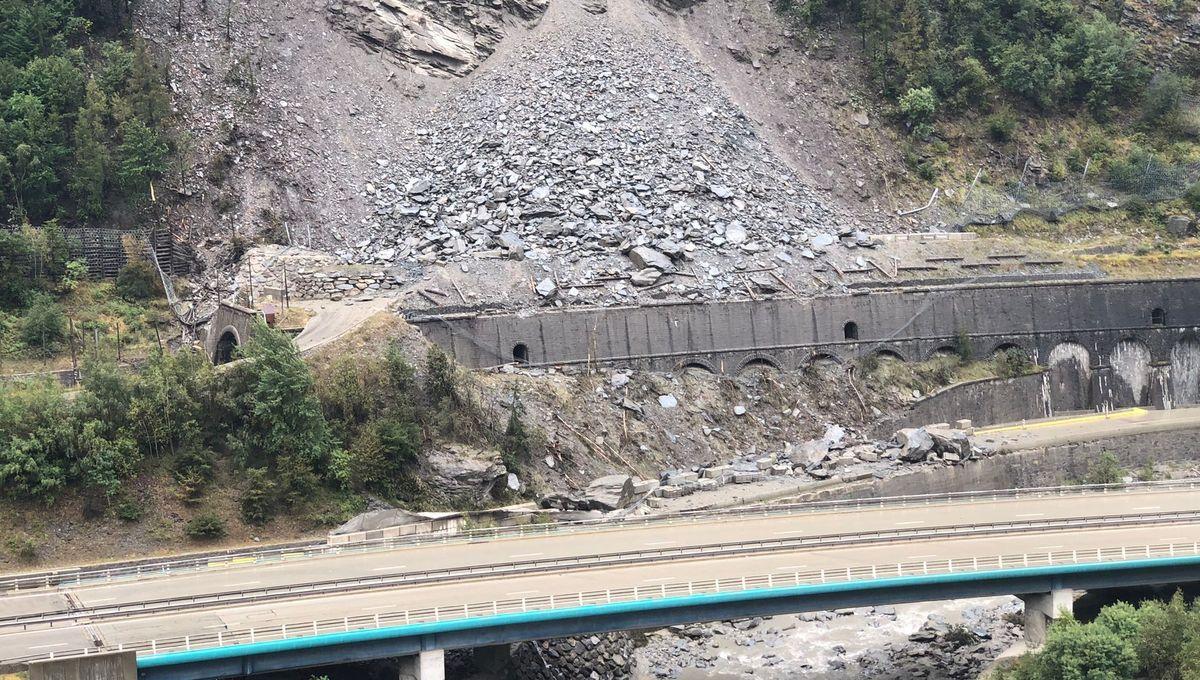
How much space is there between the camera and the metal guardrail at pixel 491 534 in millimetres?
41000

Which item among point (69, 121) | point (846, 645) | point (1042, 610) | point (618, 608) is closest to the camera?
point (618, 608)

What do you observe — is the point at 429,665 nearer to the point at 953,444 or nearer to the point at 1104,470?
the point at 953,444

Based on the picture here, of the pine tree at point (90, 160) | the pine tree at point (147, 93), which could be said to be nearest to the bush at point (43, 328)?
the pine tree at point (90, 160)

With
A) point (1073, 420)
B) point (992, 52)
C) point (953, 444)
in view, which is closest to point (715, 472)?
point (953, 444)

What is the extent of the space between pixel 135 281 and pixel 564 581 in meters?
33.7

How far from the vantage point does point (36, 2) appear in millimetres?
72125

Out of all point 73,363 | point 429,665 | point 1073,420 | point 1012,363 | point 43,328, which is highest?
point 43,328

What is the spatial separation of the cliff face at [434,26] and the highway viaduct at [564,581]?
40400 millimetres

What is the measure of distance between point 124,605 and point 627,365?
101 ft

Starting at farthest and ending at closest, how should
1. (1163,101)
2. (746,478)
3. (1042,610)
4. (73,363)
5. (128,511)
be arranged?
1. (1163,101)
2. (73,363)
3. (746,478)
4. (128,511)
5. (1042,610)

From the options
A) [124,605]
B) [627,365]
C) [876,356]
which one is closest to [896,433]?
[876,356]

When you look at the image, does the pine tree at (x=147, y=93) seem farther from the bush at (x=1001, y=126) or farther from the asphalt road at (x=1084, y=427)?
the bush at (x=1001, y=126)

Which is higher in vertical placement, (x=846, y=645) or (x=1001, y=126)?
(x=1001, y=126)

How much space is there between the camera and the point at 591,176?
70.2 metres
